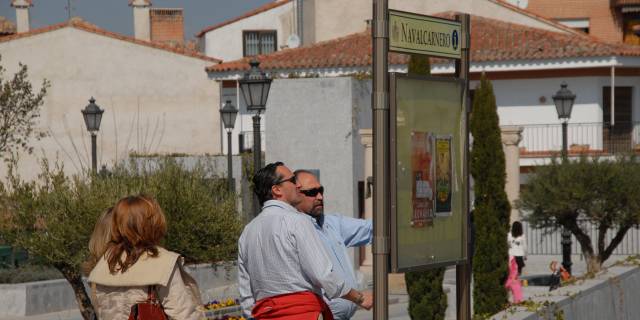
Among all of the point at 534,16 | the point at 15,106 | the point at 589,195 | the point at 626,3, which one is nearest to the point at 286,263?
the point at 589,195

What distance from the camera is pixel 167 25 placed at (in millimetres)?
53312

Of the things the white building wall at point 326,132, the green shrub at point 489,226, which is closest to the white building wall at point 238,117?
the white building wall at point 326,132

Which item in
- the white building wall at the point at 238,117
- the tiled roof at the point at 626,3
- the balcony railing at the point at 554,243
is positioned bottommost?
the balcony railing at the point at 554,243

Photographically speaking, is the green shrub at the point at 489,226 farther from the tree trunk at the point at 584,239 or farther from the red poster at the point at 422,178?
the red poster at the point at 422,178

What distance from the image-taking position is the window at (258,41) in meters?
50.0

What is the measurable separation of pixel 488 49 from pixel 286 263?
32797mm

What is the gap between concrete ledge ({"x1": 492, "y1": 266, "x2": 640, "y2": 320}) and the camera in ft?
27.4

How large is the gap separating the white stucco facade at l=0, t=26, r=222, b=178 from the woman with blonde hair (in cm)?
3641

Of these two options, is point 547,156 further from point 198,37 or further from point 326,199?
point 198,37

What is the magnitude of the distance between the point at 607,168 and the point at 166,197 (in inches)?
472

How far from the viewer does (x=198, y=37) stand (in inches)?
2073

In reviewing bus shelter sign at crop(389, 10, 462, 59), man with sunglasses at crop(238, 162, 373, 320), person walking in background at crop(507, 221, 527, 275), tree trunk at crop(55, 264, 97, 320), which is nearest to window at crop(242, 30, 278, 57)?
person walking in background at crop(507, 221, 527, 275)

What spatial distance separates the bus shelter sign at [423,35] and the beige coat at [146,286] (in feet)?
6.93

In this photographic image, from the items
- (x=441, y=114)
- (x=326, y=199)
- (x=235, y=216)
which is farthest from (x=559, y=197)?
(x=441, y=114)
